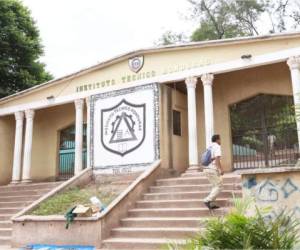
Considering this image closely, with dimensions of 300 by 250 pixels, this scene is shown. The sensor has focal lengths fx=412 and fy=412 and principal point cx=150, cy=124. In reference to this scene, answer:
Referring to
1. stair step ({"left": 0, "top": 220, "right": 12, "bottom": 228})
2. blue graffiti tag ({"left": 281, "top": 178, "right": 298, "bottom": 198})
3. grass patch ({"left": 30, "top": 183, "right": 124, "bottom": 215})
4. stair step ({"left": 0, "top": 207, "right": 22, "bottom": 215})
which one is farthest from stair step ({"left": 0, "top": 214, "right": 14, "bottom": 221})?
blue graffiti tag ({"left": 281, "top": 178, "right": 298, "bottom": 198})

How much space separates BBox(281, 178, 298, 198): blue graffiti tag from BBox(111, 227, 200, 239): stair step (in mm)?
2435

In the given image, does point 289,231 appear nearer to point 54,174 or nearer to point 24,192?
point 24,192

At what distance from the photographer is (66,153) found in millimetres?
16625

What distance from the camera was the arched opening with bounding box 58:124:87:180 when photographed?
16438 mm

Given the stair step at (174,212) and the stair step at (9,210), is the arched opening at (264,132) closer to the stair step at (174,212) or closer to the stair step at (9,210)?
the stair step at (174,212)

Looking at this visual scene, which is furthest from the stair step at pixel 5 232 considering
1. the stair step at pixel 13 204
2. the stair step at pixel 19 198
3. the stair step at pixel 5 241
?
the stair step at pixel 19 198

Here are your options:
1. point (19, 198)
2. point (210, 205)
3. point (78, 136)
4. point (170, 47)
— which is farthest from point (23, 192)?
point (210, 205)

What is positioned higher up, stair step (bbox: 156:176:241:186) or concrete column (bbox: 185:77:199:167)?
concrete column (bbox: 185:77:199:167)

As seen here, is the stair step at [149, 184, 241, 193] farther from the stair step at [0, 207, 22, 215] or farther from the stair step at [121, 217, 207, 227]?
the stair step at [0, 207, 22, 215]

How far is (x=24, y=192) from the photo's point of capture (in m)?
13.2

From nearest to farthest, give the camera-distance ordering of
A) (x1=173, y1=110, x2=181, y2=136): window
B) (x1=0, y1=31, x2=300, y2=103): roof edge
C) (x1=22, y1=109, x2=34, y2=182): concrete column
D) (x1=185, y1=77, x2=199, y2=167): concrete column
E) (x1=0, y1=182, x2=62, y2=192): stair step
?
(x1=0, y1=31, x2=300, y2=103): roof edge, (x1=185, y1=77, x2=199, y2=167): concrete column, (x1=0, y1=182, x2=62, y2=192): stair step, (x1=173, y1=110, x2=181, y2=136): window, (x1=22, y1=109, x2=34, y2=182): concrete column

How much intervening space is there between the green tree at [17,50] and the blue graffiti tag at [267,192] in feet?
51.8

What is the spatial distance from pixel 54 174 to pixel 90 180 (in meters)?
3.99

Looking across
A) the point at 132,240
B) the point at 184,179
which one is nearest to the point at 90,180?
the point at 184,179
